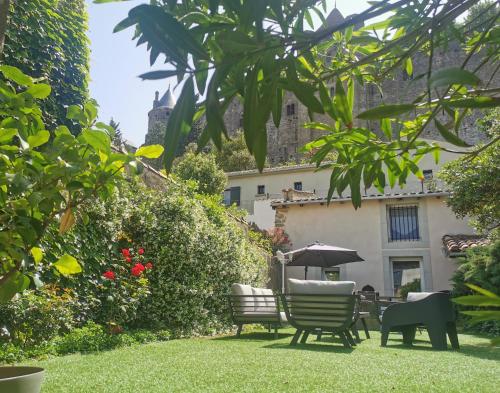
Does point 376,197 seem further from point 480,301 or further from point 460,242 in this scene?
point 480,301

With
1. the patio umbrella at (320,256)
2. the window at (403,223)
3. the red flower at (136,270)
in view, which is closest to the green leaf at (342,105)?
the red flower at (136,270)

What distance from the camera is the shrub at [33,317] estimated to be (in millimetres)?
4473

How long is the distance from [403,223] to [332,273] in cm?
336

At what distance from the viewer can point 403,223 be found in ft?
57.4

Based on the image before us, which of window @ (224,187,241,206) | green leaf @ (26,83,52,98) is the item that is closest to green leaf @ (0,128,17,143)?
green leaf @ (26,83,52,98)

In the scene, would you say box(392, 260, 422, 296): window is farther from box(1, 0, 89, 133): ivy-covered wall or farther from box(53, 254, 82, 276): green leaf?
box(53, 254, 82, 276): green leaf

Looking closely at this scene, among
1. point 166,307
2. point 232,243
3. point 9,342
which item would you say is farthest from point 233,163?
point 9,342

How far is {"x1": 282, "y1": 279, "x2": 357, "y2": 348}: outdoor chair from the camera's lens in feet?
19.5

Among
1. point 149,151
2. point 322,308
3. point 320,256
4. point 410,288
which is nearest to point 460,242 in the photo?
point 410,288

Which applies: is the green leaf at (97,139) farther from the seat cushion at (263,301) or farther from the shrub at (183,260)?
the seat cushion at (263,301)

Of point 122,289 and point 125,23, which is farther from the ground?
point 125,23

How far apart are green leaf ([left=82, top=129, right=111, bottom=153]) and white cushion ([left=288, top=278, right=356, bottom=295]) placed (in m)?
5.39

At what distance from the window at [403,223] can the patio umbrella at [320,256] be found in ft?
15.6

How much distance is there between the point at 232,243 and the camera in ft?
30.1
